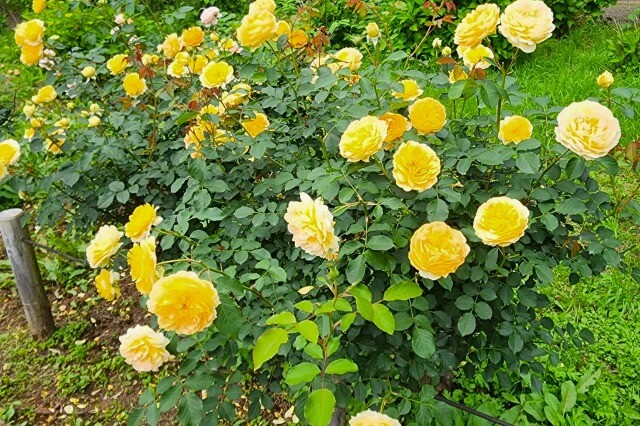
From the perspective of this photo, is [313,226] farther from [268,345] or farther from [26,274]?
[26,274]

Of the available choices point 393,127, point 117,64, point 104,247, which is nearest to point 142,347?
point 104,247

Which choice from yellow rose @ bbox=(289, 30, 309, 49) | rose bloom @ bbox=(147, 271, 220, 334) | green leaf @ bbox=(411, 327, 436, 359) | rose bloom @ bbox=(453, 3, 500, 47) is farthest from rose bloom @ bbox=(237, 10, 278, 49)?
green leaf @ bbox=(411, 327, 436, 359)

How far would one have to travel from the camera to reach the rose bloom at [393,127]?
1.39m

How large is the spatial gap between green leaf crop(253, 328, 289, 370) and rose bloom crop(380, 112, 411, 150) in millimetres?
535

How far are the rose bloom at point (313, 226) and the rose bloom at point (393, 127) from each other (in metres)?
0.33

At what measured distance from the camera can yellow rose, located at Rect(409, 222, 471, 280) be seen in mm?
1147

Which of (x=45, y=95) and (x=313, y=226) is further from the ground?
(x=313, y=226)

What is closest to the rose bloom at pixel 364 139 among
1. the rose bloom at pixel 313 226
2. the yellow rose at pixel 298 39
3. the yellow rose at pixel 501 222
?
the rose bloom at pixel 313 226

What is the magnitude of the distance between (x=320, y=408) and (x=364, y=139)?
0.54 metres

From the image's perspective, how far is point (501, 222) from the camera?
116 cm

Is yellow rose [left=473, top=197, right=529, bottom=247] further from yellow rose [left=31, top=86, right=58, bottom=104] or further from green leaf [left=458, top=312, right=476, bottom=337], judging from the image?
yellow rose [left=31, top=86, right=58, bottom=104]

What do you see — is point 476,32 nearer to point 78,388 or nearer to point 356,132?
point 356,132

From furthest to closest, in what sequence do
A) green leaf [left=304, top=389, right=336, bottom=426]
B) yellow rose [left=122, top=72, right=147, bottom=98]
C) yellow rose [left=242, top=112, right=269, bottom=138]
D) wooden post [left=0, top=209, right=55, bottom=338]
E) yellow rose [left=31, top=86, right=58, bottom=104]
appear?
wooden post [left=0, top=209, right=55, bottom=338] → yellow rose [left=31, top=86, right=58, bottom=104] → yellow rose [left=122, top=72, right=147, bottom=98] → yellow rose [left=242, top=112, right=269, bottom=138] → green leaf [left=304, top=389, right=336, bottom=426]

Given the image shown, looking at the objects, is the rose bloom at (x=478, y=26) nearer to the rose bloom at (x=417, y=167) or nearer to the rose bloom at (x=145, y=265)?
the rose bloom at (x=417, y=167)
